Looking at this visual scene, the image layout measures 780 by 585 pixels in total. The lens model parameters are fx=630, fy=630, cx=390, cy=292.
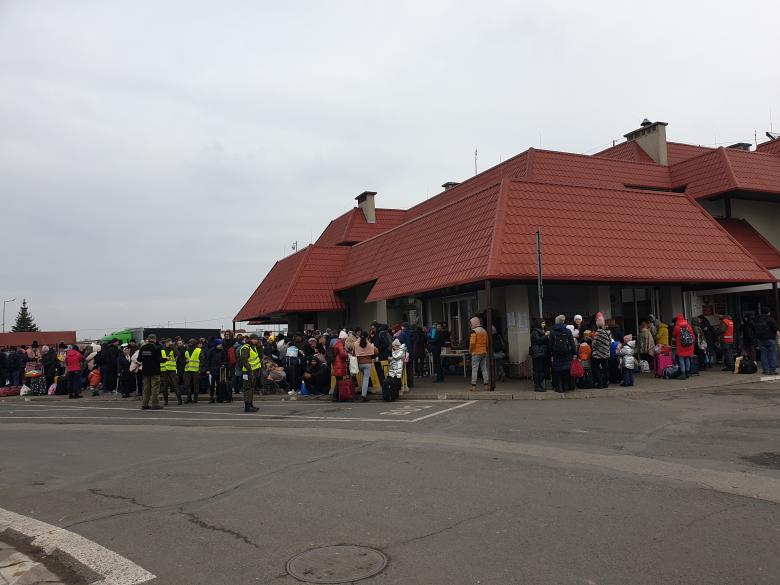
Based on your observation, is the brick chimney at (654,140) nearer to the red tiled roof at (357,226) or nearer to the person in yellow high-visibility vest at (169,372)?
the red tiled roof at (357,226)

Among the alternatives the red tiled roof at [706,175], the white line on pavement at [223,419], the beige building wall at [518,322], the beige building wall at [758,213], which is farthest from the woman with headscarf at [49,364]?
the beige building wall at [758,213]

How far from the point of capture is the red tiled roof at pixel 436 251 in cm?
1811

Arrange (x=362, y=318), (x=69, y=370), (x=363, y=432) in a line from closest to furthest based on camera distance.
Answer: (x=363, y=432) < (x=69, y=370) < (x=362, y=318)

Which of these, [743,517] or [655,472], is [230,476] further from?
[743,517]

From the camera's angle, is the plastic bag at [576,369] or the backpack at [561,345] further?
the plastic bag at [576,369]

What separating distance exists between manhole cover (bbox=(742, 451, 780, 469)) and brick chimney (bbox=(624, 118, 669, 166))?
25.1 m

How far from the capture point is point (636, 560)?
15.2 ft

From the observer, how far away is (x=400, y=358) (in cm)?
1580

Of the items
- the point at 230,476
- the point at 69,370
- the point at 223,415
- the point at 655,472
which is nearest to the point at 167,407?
the point at 223,415

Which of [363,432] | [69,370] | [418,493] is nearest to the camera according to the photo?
[418,493]

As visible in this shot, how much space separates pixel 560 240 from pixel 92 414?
13618 mm

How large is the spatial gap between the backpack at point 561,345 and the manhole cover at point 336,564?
10492 millimetres

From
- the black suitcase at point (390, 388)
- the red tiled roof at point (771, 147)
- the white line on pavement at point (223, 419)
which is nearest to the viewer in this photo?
the white line on pavement at point (223, 419)

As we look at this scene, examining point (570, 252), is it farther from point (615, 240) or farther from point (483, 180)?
point (483, 180)
